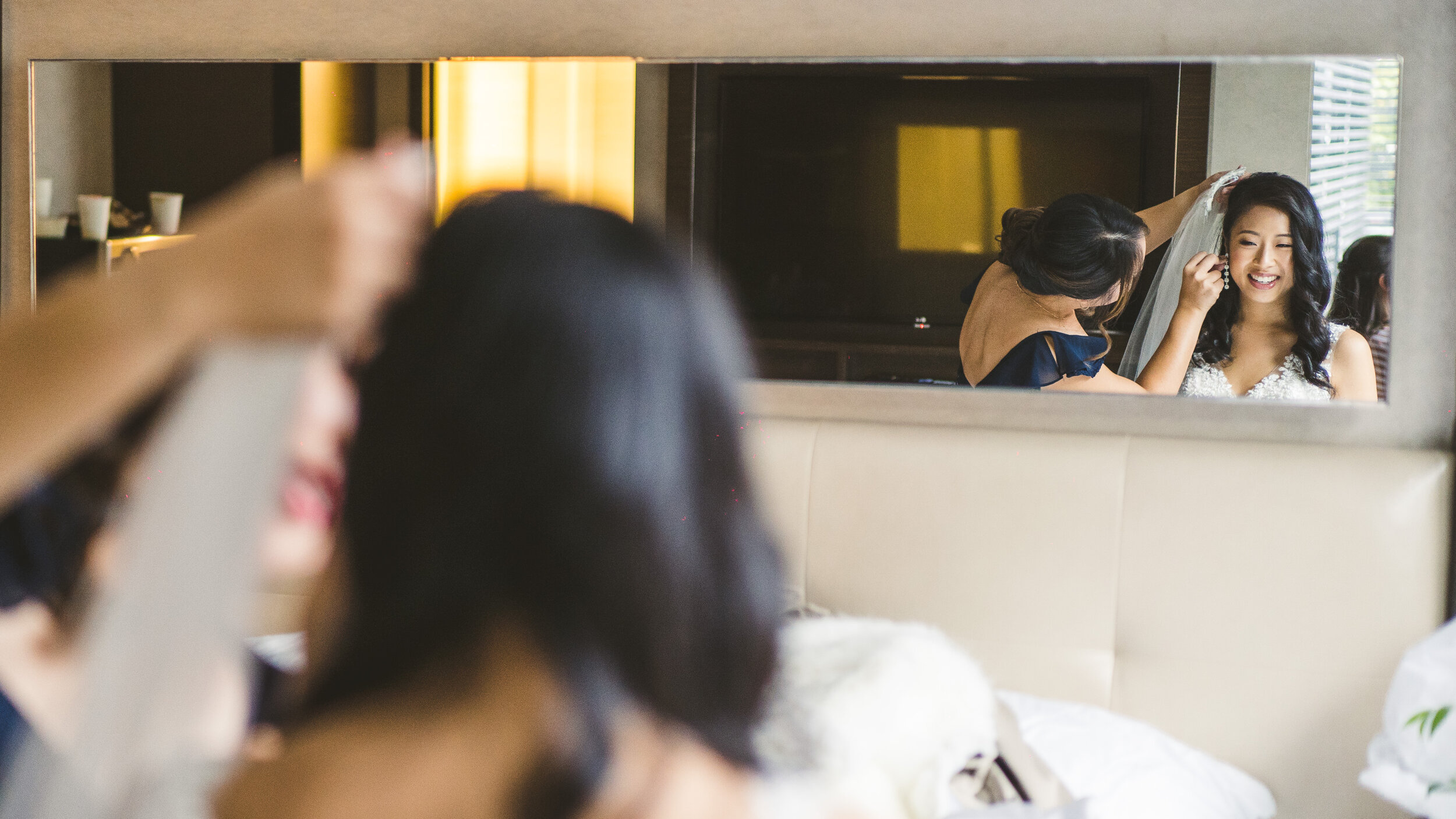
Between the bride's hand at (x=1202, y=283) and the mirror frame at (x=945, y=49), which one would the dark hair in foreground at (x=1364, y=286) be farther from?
the bride's hand at (x=1202, y=283)

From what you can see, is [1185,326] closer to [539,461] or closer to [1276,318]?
[1276,318]

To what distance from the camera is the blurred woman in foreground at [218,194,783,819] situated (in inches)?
Answer: 25.2

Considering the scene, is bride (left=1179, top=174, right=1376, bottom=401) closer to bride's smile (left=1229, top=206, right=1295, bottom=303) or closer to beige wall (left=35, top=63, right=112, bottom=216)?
bride's smile (left=1229, top=206, right=1295, bottom=303)

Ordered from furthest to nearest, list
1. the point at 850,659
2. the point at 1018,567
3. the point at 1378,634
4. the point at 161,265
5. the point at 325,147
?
the point at 325,147, the point at 1018,567, the point at 1378,634, the point at 850,659, the point at 161,265

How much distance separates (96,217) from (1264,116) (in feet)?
8.03

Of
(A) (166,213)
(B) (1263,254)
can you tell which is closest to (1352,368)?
(B) (1263,254)

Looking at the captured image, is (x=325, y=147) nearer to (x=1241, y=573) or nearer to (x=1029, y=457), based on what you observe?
(x=1029, y=457)

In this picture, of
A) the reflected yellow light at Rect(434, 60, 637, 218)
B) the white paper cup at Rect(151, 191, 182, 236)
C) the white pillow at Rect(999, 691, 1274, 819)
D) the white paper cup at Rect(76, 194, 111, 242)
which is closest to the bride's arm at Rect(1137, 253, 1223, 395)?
the white pillow at Rect(999, 691, 1274, 819)

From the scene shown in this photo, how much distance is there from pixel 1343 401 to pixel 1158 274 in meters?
0.41

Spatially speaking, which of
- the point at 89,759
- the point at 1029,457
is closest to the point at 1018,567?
the point at 1029,457

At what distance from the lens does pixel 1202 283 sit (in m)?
2.13

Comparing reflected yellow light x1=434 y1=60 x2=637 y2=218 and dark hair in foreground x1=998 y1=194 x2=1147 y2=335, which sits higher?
reflected yellow light x1=434 y1=60 x2=637 y2=218

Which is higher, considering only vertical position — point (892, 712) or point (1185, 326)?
point (1185, 326)

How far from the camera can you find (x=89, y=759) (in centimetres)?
66
